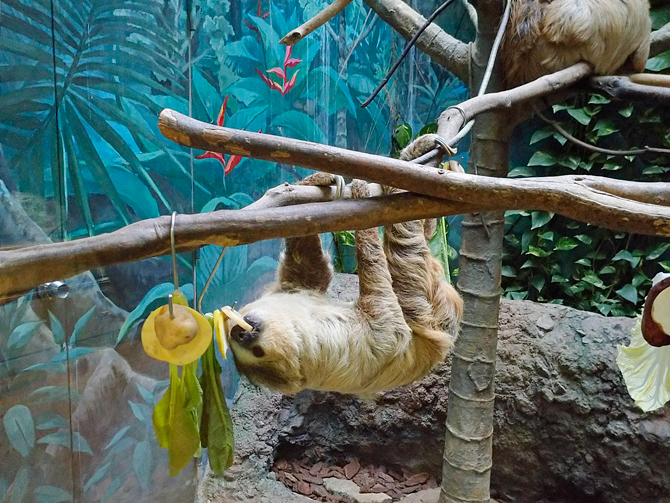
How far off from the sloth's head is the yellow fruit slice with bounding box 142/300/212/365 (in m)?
0.86

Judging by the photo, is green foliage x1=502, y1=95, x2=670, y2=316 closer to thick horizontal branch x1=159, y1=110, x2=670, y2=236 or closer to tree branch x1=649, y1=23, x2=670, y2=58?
tree branch x1=649, y1=23, x2=670, y2=58

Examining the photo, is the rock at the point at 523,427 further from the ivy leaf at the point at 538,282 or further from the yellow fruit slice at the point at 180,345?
the yellow fruit slice at the point at 180,345

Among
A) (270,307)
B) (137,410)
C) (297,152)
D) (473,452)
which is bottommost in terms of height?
(473,452)

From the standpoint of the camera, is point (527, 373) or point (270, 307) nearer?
point (270, 307)

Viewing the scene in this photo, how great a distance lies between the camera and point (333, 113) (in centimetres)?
524

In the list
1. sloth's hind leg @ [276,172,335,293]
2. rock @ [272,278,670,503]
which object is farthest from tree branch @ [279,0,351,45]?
rock @ [272,278,670,503]

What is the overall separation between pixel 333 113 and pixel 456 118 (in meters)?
3.30

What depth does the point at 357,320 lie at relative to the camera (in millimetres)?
2461

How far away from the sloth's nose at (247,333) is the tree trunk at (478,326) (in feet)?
4.82

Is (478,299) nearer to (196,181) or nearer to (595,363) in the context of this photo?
(595,363)

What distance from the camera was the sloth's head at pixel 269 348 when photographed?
82.0 inches

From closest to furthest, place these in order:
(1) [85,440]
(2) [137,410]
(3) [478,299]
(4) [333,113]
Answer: (1) [85,440] → (2) [137,410] → (3) [478,299] → (4) [333,113]

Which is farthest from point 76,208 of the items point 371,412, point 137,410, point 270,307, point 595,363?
point 595,363

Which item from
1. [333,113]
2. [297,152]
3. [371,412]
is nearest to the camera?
[297,152]
